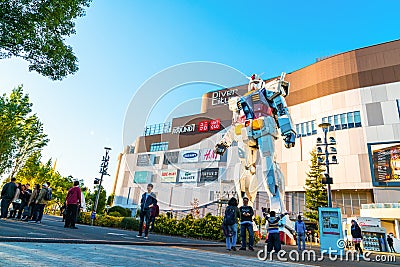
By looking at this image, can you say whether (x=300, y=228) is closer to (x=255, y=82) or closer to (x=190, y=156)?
(x=255, y=82)

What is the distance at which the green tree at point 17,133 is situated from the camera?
783 inches

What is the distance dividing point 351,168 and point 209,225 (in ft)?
89.8

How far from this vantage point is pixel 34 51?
691 centimetres

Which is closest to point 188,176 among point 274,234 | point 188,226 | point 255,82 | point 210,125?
point 210,125

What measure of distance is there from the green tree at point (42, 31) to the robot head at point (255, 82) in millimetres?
7255

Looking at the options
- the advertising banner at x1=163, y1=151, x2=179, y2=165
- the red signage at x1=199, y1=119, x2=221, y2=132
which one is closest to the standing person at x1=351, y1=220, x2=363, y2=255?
the red signage at x1=199, y1=119, x2=221, y2=132

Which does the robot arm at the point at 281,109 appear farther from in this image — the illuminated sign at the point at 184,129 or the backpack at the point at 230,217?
the illuminated sign at the point at 184,129

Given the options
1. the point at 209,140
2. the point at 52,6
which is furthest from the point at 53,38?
the point at 209,140

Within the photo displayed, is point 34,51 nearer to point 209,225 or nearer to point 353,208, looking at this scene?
point 209,225

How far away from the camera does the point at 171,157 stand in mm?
56031

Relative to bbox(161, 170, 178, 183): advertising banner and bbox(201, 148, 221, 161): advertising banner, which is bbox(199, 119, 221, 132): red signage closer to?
bbox(201, 148, 221, 161): advertising banner

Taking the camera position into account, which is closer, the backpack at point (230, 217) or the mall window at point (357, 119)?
the backpack at point (230, 217)

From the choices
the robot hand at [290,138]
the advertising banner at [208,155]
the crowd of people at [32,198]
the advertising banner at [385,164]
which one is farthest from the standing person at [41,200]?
the advertising banner at [208,155]

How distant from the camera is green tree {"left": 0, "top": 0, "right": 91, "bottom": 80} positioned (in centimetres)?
609
